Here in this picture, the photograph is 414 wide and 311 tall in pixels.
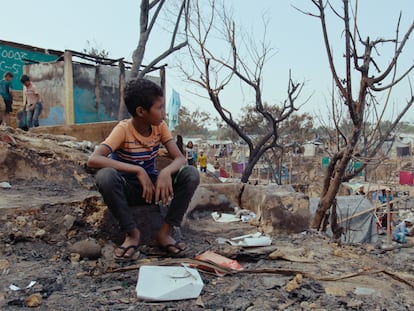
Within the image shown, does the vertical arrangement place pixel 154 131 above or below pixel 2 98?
below

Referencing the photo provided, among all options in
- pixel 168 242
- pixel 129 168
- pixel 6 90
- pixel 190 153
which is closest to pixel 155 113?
pixel 129 168

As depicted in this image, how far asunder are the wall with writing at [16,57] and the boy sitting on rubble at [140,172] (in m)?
9.61

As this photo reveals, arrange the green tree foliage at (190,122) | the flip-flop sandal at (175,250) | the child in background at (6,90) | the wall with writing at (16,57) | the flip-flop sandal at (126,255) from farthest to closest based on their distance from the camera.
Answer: the green tree foliage at (190,122) < the wall with writing at (16,57) < the child in background at (6,90) < the flip-flop sandal at (175,250) < the flip-flop sandal at (126,255)

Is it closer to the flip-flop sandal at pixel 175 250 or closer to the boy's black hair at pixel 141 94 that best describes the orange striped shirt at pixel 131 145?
the boy's black hair at pixel 141 94

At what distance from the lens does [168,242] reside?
92.0 inches

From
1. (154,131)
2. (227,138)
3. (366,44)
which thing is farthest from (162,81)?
(227,138)

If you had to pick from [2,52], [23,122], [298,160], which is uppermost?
[2,52]

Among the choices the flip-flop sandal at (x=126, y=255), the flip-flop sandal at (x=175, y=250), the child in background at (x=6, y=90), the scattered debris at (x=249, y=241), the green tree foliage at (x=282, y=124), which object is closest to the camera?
the flip-flop sandal at (x=126, y=255)

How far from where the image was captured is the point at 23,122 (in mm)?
9055

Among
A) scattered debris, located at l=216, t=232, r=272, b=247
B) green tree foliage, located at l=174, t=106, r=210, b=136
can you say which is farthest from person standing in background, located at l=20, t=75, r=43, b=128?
green tree foliage, located at l=174, t=106, r=210, b=136

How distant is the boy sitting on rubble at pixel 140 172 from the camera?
2191 millimetres

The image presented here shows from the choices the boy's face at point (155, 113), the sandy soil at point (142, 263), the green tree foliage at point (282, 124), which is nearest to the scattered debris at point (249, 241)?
the sandy soil at point (142, 263)

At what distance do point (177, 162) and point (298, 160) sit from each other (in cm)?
1831

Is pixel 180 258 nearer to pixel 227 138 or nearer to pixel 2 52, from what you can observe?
pixel 2 52
